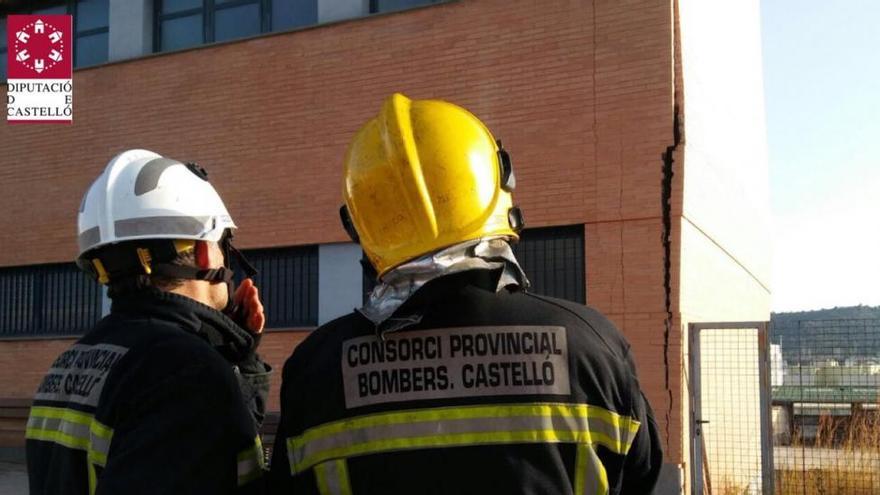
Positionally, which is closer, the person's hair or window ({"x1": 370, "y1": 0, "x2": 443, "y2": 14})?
the person's hair

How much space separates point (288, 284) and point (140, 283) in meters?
9.09

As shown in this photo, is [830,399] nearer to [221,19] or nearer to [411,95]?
[411,95]

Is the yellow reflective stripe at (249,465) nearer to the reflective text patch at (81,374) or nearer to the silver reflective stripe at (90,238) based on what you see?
the reflective text patch at (81,374)

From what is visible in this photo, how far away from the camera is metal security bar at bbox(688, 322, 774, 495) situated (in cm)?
849

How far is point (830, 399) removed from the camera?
31.1 feet

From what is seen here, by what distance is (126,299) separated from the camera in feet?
7.30

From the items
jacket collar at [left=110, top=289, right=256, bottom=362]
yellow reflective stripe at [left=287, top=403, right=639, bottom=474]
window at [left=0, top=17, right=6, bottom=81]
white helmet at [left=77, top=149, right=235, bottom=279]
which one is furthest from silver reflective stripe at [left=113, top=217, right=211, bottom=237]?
window at [left=0, top=17, right=6, bottom=81]

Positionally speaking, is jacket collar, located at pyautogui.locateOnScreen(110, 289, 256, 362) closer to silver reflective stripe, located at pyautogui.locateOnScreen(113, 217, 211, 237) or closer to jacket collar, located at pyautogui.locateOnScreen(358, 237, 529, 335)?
silver reflective stripe, located at pyautogui.locateOnScreen(113, 217, 211, 237)

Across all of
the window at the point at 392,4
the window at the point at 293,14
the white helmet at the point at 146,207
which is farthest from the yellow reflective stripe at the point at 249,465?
the window at the point at 293,14

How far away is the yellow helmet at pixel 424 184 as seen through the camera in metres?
1.72

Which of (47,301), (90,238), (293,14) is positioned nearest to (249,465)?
(90,238)

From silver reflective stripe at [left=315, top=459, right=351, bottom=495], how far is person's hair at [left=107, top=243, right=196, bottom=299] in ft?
2.77

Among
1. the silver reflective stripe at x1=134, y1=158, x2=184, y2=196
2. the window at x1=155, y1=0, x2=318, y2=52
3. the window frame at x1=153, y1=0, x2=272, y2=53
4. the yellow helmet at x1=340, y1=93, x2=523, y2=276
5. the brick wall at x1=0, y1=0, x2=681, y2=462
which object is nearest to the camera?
the yellow helmet at x1=340, y1=93, x2=523, y2=276

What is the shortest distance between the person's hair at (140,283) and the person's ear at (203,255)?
0.05 m
